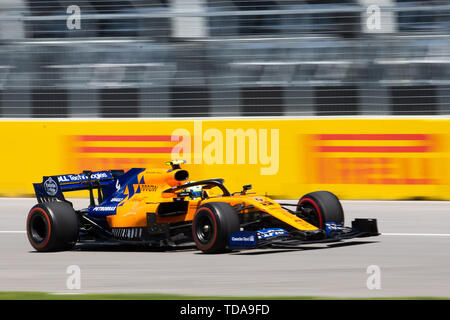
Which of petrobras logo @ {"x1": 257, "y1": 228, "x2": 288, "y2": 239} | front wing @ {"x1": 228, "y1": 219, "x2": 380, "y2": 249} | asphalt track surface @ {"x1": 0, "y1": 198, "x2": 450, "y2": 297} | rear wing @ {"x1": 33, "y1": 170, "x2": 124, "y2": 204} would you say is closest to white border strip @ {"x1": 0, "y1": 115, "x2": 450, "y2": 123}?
asphalt track surface @ {"x1": 0, "y1": 198, "x2": 450, "y2": 297}

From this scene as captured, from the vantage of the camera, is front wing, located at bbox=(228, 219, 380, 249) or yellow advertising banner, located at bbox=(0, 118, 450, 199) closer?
front wing, located at bbox=(228, 219, 380, 249)

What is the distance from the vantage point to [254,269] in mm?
8078

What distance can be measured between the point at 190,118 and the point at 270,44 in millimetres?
1716

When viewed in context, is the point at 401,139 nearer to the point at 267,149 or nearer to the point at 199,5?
the point at 267,149

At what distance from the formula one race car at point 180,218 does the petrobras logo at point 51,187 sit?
1cm

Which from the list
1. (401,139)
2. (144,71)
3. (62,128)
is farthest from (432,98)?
(62,128)

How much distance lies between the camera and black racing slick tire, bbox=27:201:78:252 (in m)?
9.45
